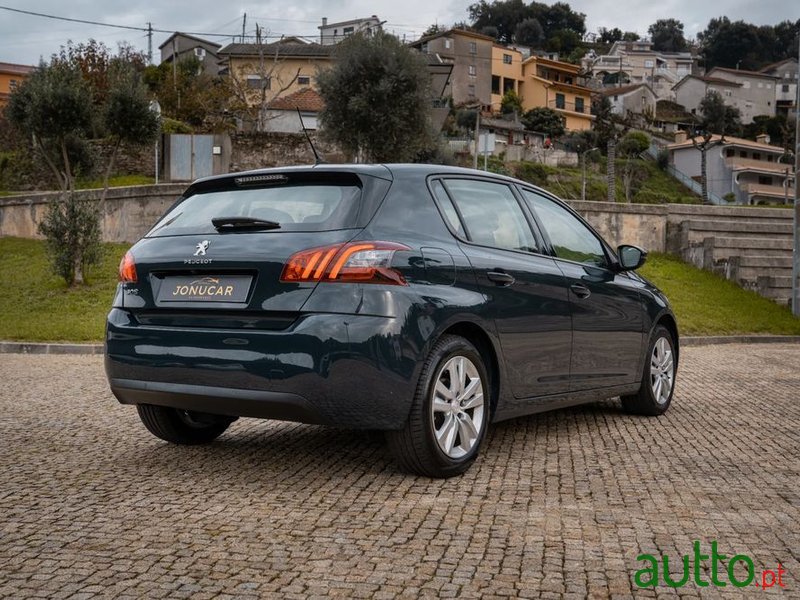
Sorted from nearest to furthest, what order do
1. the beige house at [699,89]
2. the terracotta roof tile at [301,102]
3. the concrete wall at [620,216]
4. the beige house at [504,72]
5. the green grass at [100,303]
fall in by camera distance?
the green grass at [100,303]
the concrete wall at [620,216]
the terracotta roof tile at [301,102]
the beige house at [504,72]
the beige house at [699,89]

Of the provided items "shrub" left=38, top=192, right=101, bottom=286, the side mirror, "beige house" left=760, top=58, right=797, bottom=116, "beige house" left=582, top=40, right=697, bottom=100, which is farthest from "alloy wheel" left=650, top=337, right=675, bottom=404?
"beige house" left=760, top=58, right=797, bottom=116

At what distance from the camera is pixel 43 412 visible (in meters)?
7.37

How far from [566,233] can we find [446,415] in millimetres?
2082

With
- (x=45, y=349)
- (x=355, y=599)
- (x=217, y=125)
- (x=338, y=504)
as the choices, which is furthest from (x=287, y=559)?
(x=217, y=125)

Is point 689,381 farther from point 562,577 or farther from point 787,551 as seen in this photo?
point 562,577

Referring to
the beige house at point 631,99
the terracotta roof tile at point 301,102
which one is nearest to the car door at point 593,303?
the terracotta roof tile at point 301,102

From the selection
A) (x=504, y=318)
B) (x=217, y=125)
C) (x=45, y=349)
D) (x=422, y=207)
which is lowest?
(x=45, y=349)

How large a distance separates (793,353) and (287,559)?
12.2 metres

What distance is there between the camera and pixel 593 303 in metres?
6.34

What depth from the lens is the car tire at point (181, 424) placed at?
571cm

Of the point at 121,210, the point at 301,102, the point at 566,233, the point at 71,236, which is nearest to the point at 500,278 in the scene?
the point at 566,233

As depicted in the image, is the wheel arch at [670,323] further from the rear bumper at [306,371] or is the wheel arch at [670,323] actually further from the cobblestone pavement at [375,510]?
the rear bumper at [306,371]

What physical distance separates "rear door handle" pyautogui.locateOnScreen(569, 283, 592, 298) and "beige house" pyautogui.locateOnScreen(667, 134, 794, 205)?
264 feet

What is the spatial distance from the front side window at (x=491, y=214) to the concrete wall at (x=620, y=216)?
19.1 meters
